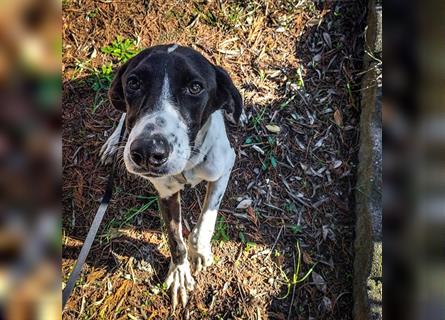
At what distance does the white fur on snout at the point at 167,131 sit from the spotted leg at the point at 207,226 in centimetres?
73

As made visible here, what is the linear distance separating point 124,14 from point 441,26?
11.6 ft

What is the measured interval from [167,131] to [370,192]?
1.78m

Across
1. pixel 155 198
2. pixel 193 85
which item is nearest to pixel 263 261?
pixel 155 198

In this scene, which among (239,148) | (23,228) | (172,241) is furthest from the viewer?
(239,148)

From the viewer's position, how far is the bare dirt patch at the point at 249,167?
310 centimetres

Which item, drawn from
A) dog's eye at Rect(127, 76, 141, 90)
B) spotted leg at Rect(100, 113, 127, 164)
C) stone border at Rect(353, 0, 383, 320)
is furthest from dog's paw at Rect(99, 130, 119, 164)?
stone border at Rect(353, 0, 383, 320)

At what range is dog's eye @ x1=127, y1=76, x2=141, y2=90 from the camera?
2.32 metres

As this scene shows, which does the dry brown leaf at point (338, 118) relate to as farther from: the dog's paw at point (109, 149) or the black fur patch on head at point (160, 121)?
the black fur patch on head at point (160, 121)

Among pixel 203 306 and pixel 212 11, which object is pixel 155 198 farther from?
pixel 212 11

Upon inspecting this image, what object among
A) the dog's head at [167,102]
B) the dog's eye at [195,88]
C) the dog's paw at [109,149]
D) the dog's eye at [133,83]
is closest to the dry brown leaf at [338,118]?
the dog's head at [167,102]

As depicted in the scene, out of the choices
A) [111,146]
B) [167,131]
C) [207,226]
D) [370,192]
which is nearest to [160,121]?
[167,131]

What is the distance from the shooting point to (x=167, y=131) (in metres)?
2.07

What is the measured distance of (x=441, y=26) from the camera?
677mm

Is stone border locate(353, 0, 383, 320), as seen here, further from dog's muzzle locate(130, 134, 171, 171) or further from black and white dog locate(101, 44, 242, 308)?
dog's muzzle locate(130, 134, 171, 171)
